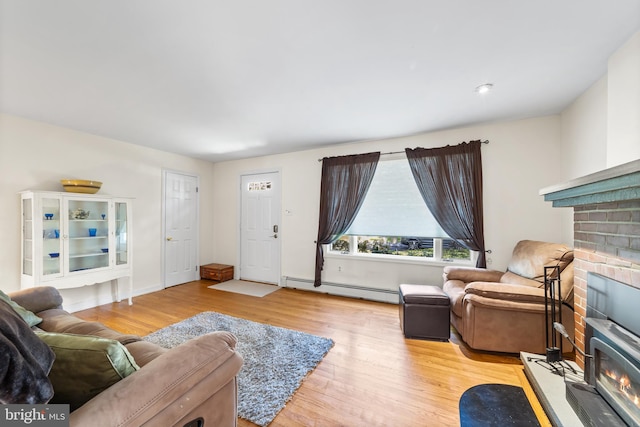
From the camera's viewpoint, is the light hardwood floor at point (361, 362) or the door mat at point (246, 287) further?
the door mat at point (246, 287)

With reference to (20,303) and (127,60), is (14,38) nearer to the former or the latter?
(127,60)

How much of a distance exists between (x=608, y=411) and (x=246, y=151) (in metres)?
4.65

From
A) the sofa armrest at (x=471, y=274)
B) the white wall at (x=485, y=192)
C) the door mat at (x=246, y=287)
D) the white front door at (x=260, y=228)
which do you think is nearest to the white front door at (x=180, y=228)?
the door mat at (x=246, y=287)

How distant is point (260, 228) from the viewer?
471 centimetres

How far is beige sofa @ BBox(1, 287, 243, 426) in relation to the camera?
79 centimetres

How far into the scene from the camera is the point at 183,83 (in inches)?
84.4

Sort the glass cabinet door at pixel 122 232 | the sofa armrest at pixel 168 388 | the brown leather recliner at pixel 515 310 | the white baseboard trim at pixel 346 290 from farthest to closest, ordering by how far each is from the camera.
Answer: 1. the white baseboard trim at pixel 346 290
2. the glass cabinet door at pixel 122 232
3. the brown leather recliner at pixel 515 310
4. the sofa armrest at pixel 168 388

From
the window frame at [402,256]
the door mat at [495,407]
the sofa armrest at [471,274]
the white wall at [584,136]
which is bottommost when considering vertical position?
the door mat at [495,407]

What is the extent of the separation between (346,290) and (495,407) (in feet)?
7.91

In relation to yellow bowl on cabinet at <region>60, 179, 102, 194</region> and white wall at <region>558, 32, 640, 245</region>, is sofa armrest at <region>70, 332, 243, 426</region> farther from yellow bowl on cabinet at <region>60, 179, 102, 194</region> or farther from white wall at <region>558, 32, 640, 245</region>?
yellow bowl on cabinet at <region>60, 179, 102, 194</region>

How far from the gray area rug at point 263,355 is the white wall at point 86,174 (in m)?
1.71

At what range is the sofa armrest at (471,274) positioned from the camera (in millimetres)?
2844

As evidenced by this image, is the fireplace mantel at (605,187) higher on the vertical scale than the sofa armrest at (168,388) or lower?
higher

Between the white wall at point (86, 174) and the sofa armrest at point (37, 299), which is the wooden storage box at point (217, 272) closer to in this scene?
the white wall at point (86, 174)
